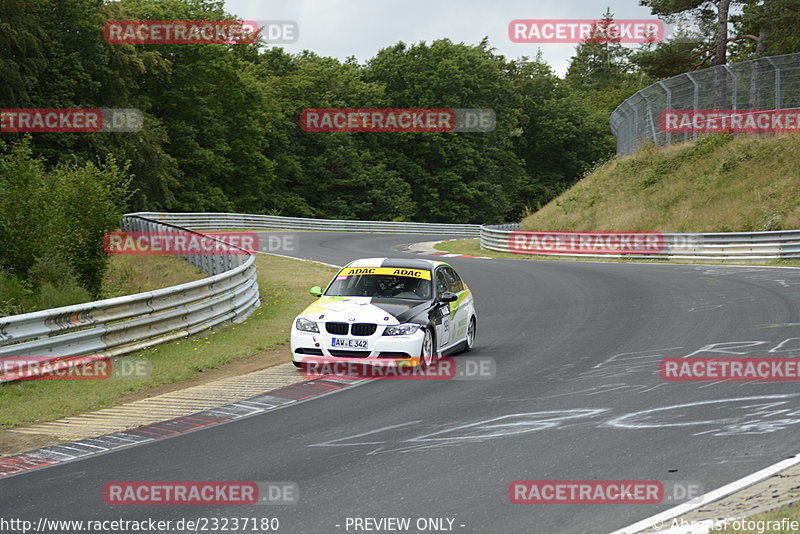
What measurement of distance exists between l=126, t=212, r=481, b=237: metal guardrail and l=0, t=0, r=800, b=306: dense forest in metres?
3.97

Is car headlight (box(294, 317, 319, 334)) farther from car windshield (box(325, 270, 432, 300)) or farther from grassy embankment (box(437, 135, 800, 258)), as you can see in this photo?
grassy embankment (box(437, 135, 800, 258))

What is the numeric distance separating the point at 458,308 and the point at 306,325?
2525 mm

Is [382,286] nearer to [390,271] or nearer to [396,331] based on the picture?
[390,271]

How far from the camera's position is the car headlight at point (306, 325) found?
37.2 feet

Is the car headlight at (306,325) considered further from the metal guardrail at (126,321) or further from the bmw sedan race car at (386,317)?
the metal guardrail at (126,321)

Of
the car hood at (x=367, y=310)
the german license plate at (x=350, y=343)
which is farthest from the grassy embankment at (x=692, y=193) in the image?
the german license plate at (x=350, y=343)

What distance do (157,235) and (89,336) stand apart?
1461cm

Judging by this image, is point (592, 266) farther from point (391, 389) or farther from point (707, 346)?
point (391, 389)

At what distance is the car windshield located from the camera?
12312 mm

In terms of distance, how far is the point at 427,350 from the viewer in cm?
1151

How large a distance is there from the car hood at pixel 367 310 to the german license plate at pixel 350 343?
0.24 m

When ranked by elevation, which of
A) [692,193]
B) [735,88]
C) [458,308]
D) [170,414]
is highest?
[735,88]

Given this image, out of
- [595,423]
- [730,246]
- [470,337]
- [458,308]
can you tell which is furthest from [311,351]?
[730,246]

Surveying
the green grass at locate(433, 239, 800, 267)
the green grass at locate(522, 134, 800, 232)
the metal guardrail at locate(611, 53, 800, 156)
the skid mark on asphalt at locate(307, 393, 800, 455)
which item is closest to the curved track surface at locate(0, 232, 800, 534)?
the skid mark on asphalt at locate(307, 393, 800, 455)
